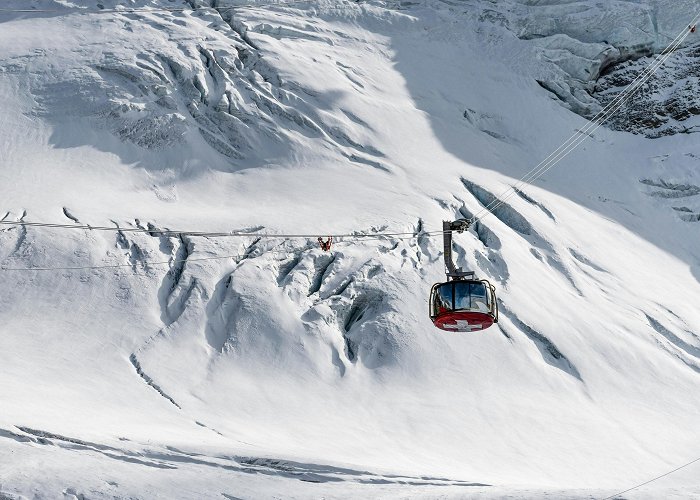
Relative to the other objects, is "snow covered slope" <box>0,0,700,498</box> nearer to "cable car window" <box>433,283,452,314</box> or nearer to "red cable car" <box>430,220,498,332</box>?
"red cable car" <box>430,220,498,332</box>

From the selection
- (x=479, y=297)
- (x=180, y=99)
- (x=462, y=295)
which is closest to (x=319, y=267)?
(x=180, y=99)

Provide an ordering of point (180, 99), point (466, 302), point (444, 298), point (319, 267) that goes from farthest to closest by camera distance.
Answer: point (180, 99) < point (319, 267) < point (444, 298) < point (466, 302)

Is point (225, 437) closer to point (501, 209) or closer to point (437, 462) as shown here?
point (437, 462)

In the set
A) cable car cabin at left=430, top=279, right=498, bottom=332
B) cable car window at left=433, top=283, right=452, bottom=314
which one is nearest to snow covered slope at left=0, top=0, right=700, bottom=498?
cable car cabin at left=430, top=279, right=498, bottom=332

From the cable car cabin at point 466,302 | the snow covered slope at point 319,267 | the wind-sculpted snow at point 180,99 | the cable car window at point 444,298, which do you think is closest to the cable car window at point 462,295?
the cable car cabin at point 466,302

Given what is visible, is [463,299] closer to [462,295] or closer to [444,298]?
[462,295]

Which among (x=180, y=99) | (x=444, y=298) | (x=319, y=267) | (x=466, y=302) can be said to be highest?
(x=180, y=99)

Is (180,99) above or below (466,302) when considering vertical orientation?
above

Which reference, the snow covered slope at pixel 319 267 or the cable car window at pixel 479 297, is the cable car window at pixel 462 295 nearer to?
the cable car window at pixel 479 297
